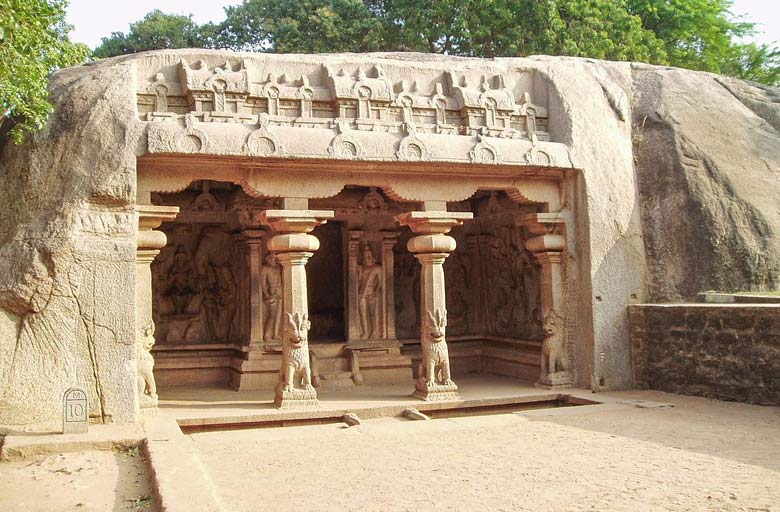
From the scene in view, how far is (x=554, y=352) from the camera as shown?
9.41m

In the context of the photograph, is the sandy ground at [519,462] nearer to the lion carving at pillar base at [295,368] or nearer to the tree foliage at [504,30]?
the lion carving at pillar base at [295,368]

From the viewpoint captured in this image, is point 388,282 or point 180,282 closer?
point 180,282

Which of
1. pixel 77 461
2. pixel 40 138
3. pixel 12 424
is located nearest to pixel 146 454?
pixel 77 461

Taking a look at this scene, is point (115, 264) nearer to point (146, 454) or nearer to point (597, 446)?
point (146, 454)

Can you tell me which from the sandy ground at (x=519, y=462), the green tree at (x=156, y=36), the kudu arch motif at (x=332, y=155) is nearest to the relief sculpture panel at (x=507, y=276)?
the kudu arch motif at (x=332, y=155)

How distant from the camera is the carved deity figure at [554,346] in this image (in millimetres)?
9406

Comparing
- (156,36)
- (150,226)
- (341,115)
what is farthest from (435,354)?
(156,36)

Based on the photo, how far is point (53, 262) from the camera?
7277 mm

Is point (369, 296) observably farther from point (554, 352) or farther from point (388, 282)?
point (554, 352)

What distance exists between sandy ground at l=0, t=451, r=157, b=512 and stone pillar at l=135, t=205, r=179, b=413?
4.92 feet

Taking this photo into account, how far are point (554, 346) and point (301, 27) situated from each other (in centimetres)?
1693

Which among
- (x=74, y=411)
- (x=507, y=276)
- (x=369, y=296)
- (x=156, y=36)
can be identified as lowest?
(x=74, y=411)

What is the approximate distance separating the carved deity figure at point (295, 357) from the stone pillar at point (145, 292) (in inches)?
56.8

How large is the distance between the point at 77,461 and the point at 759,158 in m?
9.20
